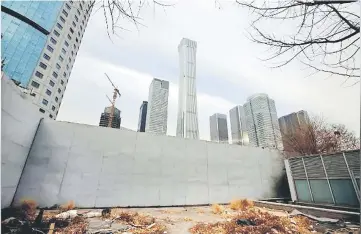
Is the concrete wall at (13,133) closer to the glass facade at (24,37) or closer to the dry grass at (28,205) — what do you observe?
the dry grass at (28,205)

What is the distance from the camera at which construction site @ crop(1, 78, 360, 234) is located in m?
4.43

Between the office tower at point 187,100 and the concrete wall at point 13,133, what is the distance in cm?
7621

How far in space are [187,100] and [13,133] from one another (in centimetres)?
7911

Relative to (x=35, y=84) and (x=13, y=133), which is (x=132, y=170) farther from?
(x=35, y=84)

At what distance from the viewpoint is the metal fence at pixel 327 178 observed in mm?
6387

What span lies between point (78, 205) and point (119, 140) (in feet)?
8.59

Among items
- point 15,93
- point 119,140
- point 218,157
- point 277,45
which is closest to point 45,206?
point 119,140

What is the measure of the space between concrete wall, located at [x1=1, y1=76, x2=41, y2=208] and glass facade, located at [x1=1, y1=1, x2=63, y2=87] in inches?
1730

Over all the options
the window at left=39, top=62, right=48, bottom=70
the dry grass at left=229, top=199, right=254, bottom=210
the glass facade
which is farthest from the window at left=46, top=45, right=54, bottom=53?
the dry grass at left=229, top=199, right=254, bottom=210

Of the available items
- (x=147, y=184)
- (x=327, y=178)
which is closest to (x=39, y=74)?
(x=147, y=184)

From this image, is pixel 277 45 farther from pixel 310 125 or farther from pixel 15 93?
pixel 310 125

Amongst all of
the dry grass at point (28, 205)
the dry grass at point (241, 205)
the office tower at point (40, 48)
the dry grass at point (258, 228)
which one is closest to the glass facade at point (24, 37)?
the office tower at point (40, 48)

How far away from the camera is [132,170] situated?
7.45 metres

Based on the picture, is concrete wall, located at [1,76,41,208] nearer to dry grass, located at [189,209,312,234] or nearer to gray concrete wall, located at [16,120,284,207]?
gray concrete wall, located at [16,120,284,207]
